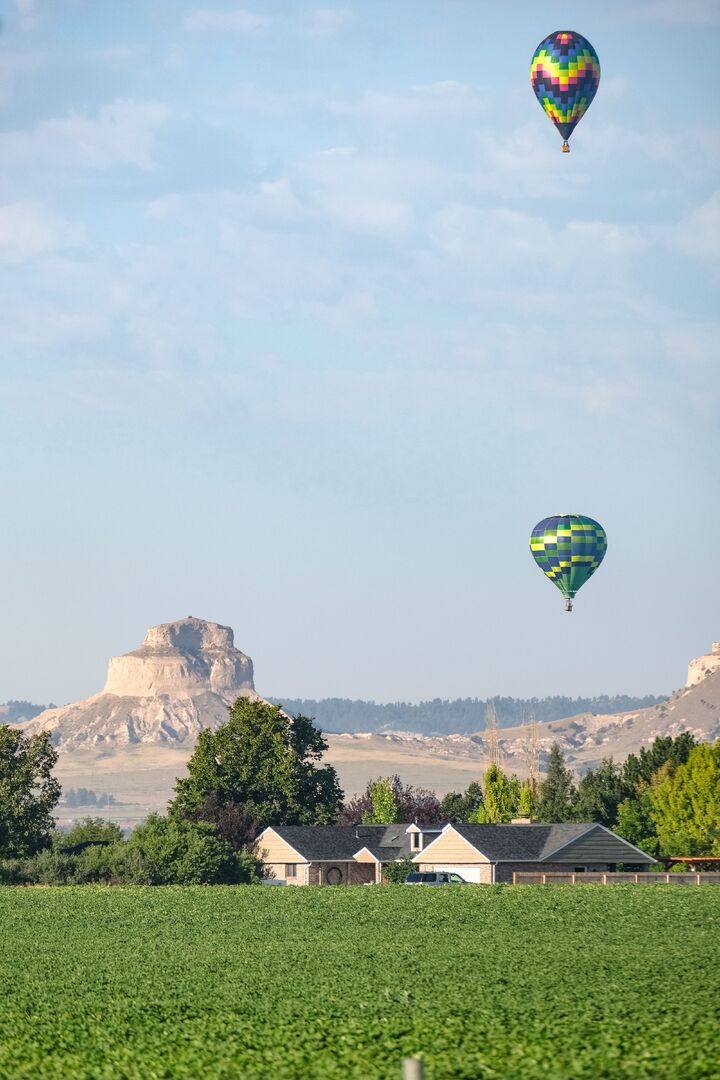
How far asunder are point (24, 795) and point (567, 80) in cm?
5926

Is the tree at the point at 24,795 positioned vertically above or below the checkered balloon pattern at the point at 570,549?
below

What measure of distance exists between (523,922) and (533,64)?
146 feet

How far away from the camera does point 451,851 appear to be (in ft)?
313

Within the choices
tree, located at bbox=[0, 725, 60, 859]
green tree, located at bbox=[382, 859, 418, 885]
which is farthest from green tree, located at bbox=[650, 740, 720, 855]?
tree, located at bbox=[0, 725, 60, 859]

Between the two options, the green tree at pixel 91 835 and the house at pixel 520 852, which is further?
the green tree at pixel 91 835

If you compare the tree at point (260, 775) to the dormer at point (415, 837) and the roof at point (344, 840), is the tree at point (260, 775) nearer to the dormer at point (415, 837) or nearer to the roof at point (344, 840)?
the roof at point (344, 840)

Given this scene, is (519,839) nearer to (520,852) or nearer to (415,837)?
(520,852)

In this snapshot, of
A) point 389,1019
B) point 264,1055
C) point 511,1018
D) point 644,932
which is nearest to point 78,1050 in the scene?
point 264,1055

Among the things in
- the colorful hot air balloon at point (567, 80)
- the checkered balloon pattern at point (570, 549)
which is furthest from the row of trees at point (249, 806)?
the colorful hot air balloon at point (567, 80)

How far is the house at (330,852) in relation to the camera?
105 m

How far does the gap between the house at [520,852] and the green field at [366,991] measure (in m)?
26.9

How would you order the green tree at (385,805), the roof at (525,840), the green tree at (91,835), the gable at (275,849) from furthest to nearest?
the green tree at (385,805) → the green tree at (91,835) → the gable at (275,849) → the roof at (525,840)

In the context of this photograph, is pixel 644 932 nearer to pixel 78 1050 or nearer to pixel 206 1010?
pixel 206 1010

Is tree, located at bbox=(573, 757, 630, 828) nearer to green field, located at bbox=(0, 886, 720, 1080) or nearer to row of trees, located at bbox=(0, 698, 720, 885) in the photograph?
row of trees, located at bbox=(0, 698, 720, 885)
